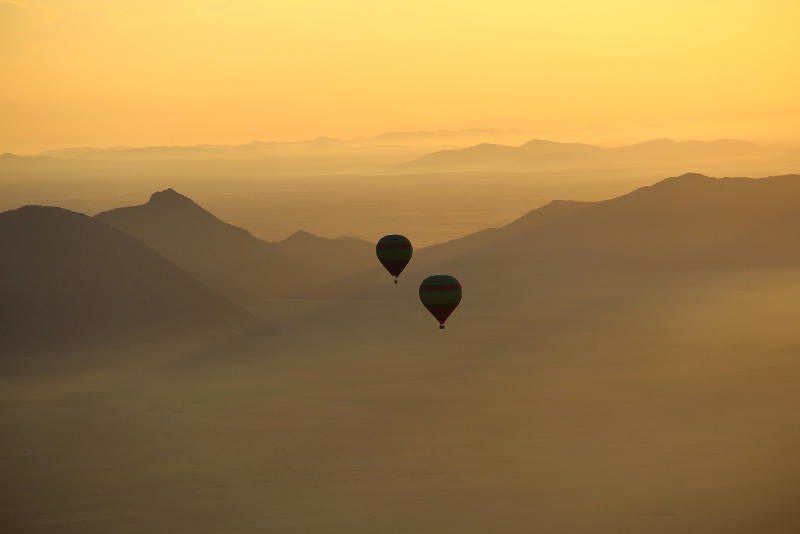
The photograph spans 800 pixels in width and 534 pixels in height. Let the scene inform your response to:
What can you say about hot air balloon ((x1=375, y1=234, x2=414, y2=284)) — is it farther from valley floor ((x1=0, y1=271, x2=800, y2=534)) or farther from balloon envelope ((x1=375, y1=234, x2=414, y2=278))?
valley floor ((x1=0, y1=271, x2=800, y2=534))

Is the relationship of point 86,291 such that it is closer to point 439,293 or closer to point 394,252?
point 394,252

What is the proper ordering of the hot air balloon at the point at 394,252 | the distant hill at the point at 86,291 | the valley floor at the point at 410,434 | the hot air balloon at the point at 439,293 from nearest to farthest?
the valley floor at the point at 410,434
the hot air balloon at the point at 439,293
the hot air balloon at the point at 394,252
the distant hill at the point at 86,291

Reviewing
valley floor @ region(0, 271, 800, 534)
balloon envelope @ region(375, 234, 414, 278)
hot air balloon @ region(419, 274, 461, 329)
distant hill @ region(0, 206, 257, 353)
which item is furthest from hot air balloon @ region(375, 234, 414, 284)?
distant hill @ region(0, 206, 257, 353)

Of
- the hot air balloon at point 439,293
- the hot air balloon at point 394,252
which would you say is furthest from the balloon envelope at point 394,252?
the hot air balloon at point 439,293

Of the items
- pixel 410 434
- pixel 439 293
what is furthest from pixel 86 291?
pixel 410 434

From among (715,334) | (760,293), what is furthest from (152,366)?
(760,293)

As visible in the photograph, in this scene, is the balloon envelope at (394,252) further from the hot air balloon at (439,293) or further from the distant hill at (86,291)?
the distant hill at (86,291)
